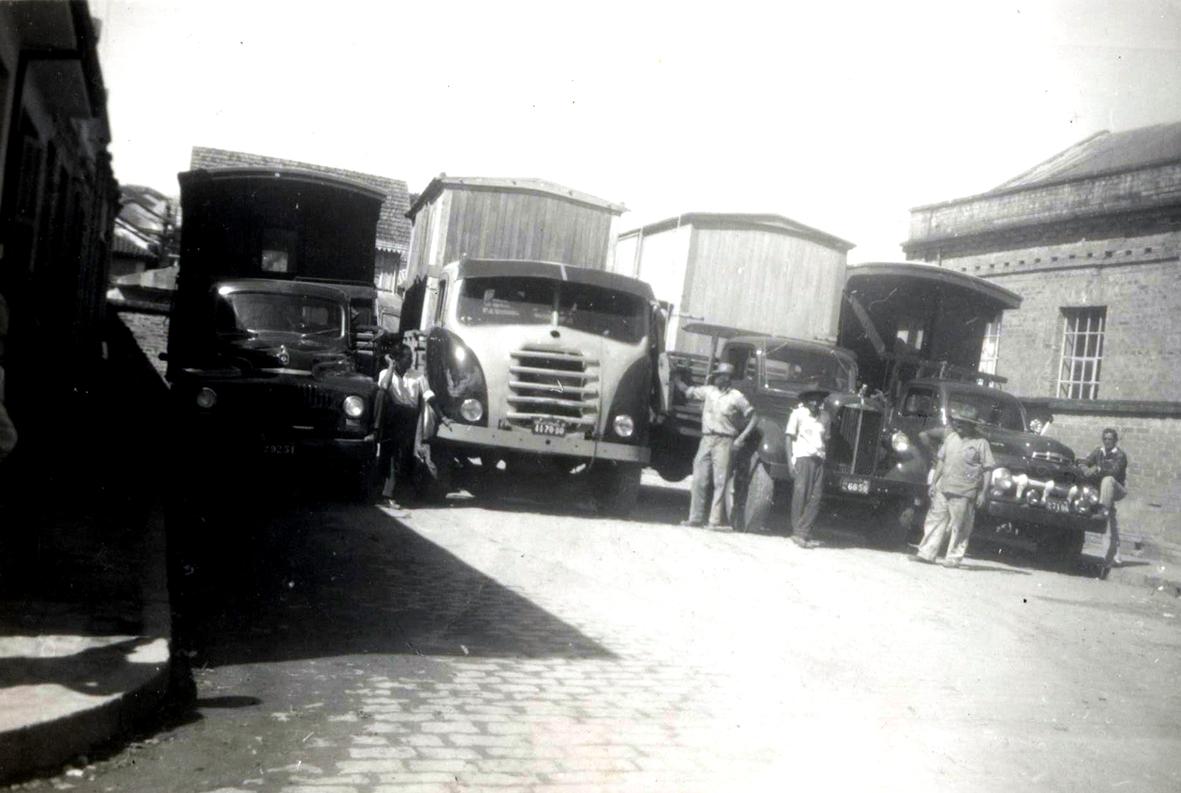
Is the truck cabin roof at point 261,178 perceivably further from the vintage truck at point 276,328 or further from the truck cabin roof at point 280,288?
the truck cabin roof at point 280,288

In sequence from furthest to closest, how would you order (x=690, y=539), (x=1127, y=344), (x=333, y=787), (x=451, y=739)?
(x=1127, y=344), (x=690, y=539), (x=451, y=739), (x=333, y=787)

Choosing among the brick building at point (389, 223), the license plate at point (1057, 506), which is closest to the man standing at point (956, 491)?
the license plate at point (1057, 506)

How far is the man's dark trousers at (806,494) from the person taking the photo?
11633 millimetres

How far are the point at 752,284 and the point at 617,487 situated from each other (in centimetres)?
533

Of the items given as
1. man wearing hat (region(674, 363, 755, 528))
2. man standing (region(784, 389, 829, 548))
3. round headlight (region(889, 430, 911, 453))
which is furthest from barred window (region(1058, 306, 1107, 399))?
man wearing hat (region(674, 363, 755, 528))

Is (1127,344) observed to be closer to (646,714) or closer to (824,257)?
(824,257)

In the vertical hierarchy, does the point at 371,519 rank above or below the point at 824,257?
below

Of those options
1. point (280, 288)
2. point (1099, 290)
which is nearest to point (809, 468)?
point (280, 288)

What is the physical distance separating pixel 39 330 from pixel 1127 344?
17.7 meters

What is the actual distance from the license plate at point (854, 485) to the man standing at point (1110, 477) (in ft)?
8.88

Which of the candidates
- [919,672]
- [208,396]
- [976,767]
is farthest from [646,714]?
[208,396]

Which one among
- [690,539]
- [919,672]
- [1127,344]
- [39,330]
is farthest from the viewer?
[1127,344]

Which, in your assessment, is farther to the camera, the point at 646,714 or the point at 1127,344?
the point at 1127,344

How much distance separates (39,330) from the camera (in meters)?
11.9
